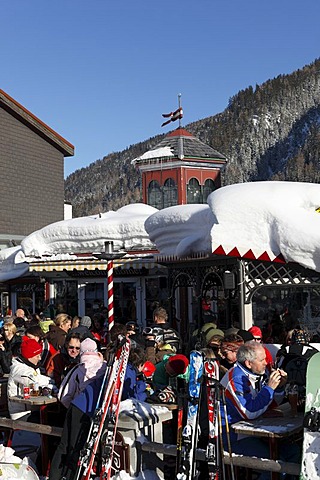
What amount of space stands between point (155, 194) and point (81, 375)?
62.3 feet

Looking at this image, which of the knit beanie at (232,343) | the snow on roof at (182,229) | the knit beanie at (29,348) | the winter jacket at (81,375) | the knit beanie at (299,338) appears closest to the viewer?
the winter jacket at (81,375)

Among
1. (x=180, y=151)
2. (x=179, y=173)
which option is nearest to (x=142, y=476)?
(x=179, y=173)

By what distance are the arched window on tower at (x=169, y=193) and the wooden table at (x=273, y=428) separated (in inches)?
759

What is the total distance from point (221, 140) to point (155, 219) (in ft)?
424

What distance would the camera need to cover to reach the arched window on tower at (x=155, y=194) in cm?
2469

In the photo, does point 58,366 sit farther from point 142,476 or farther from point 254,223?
point 254,223

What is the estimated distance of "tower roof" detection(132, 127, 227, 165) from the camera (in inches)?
961

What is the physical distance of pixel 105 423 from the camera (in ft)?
17.0

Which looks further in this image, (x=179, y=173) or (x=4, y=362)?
(x=179, y=173)

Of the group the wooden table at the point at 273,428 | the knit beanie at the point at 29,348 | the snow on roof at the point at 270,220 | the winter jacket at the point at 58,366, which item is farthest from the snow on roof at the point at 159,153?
the wooden table at the point at 273,428

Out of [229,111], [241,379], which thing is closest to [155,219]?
[241,379]

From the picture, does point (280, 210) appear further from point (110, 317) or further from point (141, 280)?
point (141, 280)

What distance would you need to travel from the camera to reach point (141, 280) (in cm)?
1802

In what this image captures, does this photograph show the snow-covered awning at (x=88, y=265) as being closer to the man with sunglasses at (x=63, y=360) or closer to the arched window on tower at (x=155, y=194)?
the arched window on tower at (x=155, y=194)
